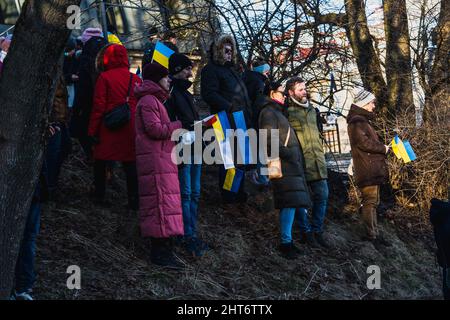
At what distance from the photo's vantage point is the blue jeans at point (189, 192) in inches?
329

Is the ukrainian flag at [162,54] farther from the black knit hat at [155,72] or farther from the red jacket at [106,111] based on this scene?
the black knit hat at [155,72]

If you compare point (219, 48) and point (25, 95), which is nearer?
point (25, 95)

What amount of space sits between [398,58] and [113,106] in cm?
632

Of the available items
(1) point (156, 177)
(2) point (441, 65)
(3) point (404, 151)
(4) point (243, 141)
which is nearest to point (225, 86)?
(4) point (243, 141)

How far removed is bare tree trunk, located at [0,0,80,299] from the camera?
18.4ft

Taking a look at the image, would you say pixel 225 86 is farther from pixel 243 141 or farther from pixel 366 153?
pixel 366 153

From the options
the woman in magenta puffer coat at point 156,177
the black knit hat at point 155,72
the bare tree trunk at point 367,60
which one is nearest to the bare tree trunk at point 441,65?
the bare tree trunk at point 367,60

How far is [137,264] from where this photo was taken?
7910mm

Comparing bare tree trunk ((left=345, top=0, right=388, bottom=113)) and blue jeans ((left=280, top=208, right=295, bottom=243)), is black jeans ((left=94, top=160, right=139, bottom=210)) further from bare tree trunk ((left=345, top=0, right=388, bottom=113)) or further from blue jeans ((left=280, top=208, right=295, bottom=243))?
bare tree trunk ((left=345, top=0, right=388, bottom=113))

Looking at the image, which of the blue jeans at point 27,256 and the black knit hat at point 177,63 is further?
the black knit hat at point 177,63

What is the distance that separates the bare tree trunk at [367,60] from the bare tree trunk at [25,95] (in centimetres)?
810

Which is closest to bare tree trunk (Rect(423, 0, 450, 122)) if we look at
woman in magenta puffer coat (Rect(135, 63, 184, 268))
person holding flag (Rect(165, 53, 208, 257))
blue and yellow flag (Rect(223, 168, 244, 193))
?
blue and yellow flag (Rect(223, 168, 244, 193))

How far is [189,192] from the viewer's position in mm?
8414

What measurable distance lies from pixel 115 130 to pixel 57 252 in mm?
1505
